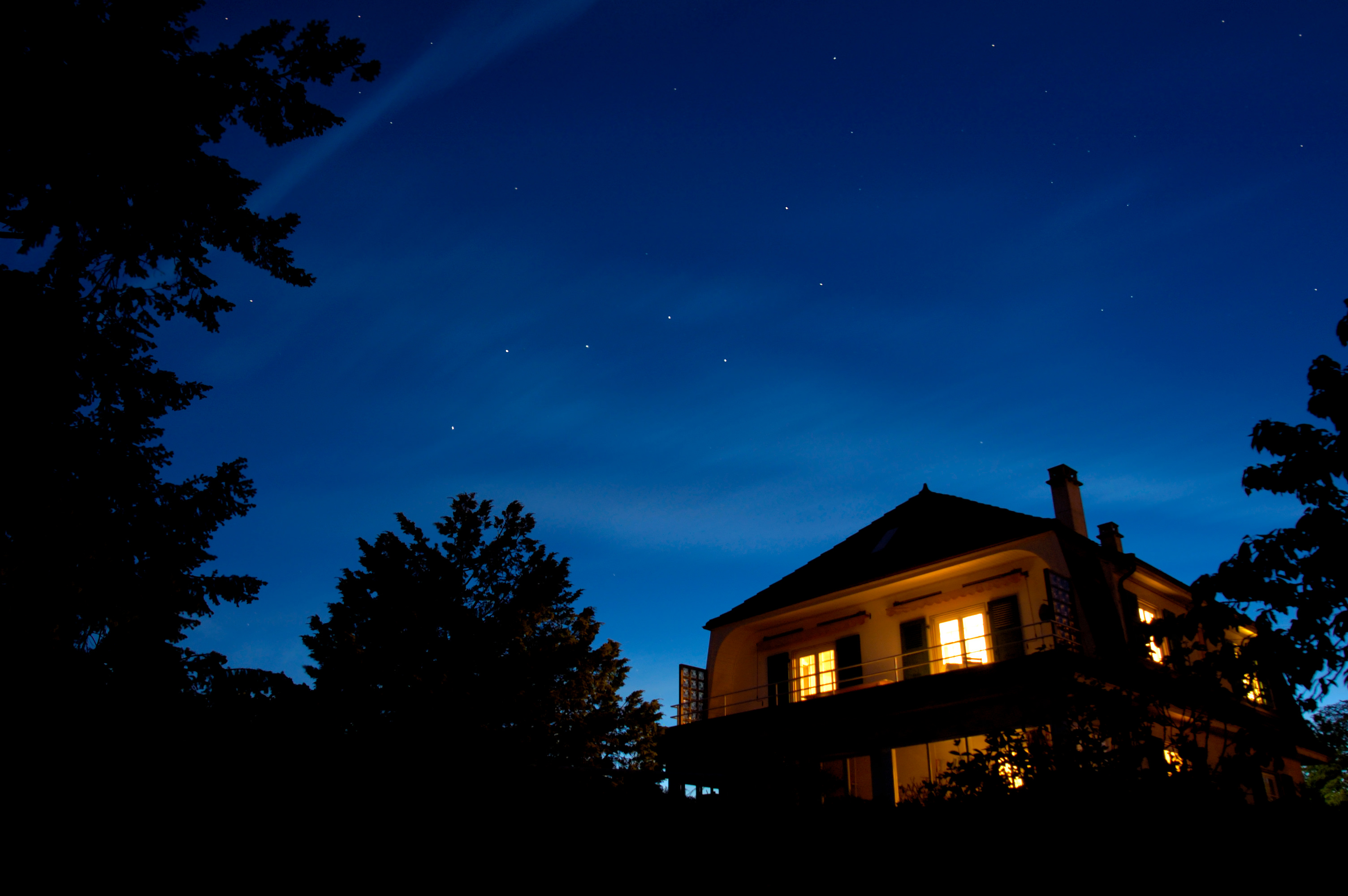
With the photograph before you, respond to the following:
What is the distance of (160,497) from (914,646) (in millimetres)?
17050

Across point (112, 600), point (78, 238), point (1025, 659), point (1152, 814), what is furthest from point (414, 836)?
point (1025, 659)

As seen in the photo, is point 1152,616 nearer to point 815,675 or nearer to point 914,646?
point 914,646

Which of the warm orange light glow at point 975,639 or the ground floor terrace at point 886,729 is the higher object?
the warm orange light glow at point 975,639

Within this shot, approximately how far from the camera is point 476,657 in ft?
87.4

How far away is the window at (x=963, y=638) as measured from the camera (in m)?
18.8

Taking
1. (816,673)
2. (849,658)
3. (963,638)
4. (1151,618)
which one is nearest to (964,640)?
(963,638)

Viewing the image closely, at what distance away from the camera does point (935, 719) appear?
57.0 feet

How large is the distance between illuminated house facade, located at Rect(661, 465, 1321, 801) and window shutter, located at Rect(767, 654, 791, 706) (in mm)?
42

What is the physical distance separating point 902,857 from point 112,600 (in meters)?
10.7

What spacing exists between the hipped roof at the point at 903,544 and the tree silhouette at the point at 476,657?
23.2 feet

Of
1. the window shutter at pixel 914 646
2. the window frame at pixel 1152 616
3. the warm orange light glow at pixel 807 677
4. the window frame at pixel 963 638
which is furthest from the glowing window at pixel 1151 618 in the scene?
the warm orange light glow at pixel 807 677

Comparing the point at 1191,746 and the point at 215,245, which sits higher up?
the point at 215,245

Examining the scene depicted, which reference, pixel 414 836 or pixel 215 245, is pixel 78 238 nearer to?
pixel 215 245

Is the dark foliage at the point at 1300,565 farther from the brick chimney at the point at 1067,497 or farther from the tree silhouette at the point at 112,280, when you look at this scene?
the tree silhouette at the point at 112,280
